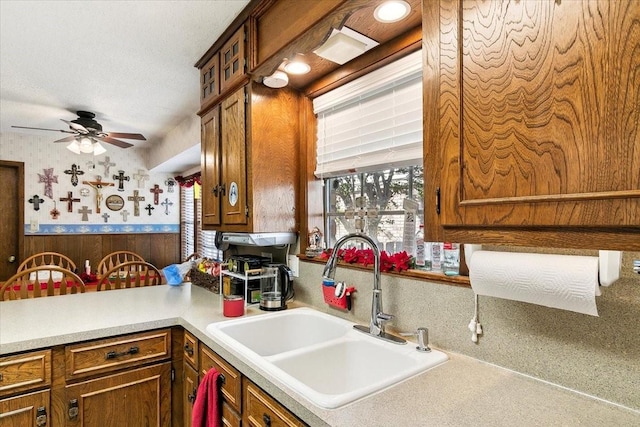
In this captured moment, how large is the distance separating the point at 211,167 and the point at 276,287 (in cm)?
85

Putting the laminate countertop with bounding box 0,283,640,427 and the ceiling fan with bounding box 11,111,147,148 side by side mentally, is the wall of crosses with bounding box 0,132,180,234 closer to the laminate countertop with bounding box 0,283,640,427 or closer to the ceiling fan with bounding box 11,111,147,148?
the ceiling fan with bounding box 11,111,147,148

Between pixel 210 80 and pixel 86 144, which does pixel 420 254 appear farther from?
pixel 86 144

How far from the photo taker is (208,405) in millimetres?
1341

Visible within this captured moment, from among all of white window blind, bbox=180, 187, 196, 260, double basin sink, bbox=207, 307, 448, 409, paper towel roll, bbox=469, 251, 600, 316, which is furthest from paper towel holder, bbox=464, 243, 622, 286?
white window blind, bbox=180, 187, 196, 260

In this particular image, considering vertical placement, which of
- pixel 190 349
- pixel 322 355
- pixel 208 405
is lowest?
pixel 208 405

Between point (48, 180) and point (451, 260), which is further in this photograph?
point (48, 180)

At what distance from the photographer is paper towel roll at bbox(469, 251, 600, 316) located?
77cm

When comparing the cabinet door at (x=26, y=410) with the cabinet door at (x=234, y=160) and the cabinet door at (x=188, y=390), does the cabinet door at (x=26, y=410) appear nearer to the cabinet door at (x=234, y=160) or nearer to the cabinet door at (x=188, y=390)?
the cabinet door at (x=188, y=390)

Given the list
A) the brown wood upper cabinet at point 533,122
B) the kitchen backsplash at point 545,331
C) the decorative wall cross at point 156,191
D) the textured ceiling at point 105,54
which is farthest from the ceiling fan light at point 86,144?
the brown wood upper cabinet at point 533,122

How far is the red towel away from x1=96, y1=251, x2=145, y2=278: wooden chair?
3124 millimetres

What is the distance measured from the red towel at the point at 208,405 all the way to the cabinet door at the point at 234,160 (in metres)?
0.75

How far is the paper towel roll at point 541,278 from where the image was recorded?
77 centimetres

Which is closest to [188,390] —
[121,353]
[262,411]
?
[121,353]

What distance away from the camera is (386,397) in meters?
0.90
